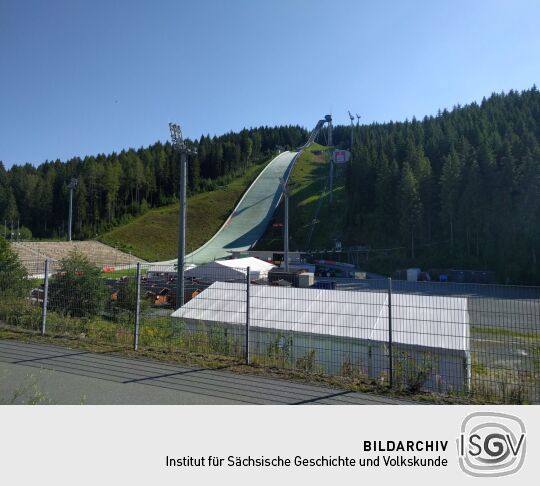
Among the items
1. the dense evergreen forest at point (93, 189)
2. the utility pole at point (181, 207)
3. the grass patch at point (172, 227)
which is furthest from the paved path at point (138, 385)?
the dense evergreen forest at point (93, 189)

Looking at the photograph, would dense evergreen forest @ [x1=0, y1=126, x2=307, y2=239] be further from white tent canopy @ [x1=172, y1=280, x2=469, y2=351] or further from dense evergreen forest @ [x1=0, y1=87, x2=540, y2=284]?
white tent canopy @ [x1=172, y1=280, x2=469, y2=351]

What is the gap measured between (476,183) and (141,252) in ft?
155

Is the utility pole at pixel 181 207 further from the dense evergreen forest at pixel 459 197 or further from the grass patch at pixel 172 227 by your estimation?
the grass patch at pixel 172 227

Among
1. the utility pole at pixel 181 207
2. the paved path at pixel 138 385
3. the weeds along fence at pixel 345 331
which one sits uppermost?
the utility pole at pixel 181 207

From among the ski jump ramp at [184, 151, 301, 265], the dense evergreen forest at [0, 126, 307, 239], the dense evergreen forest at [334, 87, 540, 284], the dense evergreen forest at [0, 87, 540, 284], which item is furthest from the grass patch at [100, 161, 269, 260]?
the dense evergreen forest at [334, 87, 540, 284]

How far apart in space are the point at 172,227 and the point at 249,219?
1436 centimetres

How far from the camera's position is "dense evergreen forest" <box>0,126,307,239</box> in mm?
89812

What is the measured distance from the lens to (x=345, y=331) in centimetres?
861

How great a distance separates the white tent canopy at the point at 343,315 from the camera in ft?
24.7

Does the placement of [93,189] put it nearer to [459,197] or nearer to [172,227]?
[172,227]

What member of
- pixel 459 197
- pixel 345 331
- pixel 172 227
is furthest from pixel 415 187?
pixel 345 331

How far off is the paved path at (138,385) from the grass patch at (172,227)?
56955 mm

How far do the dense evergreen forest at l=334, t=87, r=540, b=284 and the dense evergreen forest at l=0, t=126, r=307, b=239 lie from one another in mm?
48978
